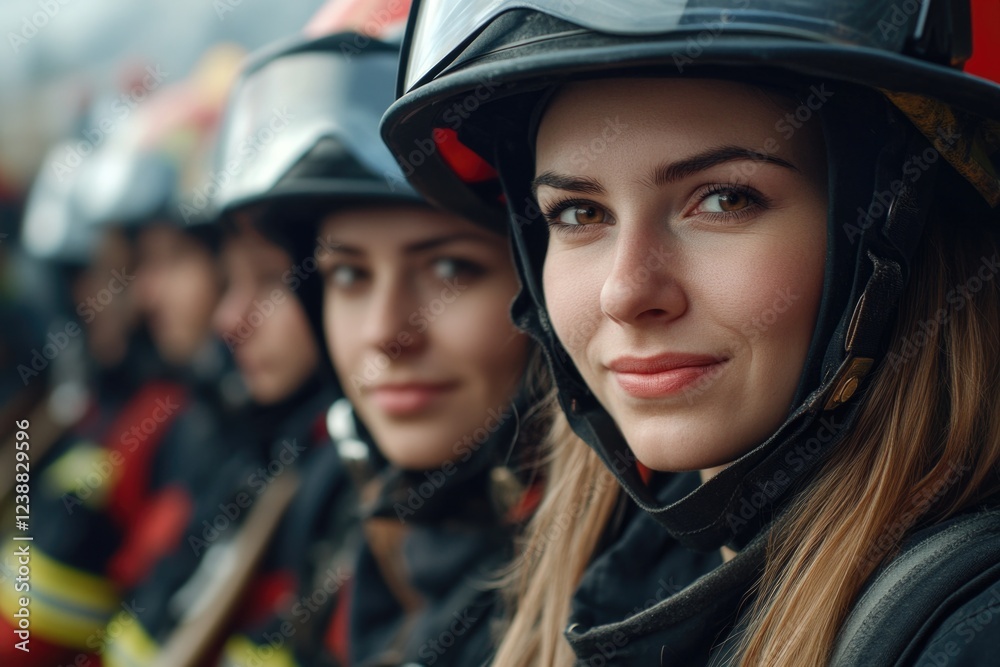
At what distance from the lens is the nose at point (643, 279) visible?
138cm

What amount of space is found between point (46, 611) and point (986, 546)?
3765mm

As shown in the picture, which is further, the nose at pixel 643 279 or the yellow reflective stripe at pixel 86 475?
the yellow reflective stripe at pixel 86 475

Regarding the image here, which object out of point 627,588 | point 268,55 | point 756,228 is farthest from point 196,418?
point 756,228

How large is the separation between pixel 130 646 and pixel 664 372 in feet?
9.81

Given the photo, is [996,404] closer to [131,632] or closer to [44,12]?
[131,632]

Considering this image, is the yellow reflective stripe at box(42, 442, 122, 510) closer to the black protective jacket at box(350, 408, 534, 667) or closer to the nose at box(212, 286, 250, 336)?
the nose at box(212, 286, 250, 336)

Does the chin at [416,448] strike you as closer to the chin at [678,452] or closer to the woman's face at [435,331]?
the woman's face at [435,331]

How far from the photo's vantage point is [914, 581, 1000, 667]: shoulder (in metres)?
1.09

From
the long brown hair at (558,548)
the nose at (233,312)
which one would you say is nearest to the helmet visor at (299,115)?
the nose at (233,312)

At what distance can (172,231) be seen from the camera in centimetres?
439

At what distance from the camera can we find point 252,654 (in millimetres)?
3250

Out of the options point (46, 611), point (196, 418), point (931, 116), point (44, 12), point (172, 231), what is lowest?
point (46, 611)

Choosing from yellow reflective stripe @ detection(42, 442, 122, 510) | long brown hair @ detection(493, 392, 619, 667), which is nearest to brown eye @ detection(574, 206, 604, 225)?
long brown hair @ detection(493, 392, 619, 667)

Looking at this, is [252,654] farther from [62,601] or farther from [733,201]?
[733,201]
